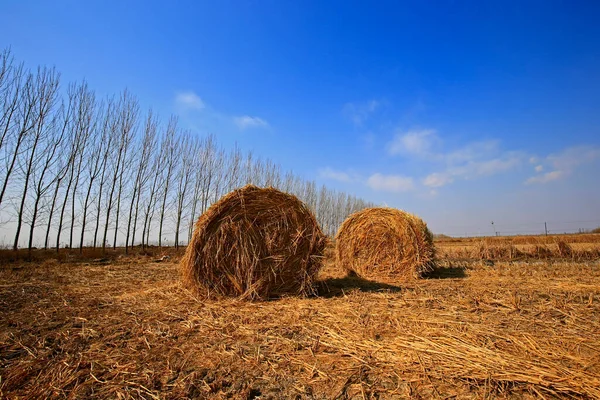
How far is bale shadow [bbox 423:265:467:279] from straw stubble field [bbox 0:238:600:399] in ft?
8.87

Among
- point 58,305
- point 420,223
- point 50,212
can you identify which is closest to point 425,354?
point 58,305

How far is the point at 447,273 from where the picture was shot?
874 centimetres

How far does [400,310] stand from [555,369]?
206 centimetres

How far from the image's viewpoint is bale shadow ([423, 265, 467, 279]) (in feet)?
26.7

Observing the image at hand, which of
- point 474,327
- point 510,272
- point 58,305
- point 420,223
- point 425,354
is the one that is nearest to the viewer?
point 425,354

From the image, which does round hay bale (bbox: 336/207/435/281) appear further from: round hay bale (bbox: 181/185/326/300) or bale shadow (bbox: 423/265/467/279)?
round hay bale (bbox: 181/185/326/300)

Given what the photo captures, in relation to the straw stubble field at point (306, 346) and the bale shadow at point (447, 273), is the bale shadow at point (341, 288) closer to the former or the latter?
the straw stubble field at point (306, 346)

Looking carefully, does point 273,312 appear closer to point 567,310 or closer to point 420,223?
point 567,310

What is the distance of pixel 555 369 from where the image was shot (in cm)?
239

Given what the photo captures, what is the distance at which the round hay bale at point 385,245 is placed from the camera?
26.8 ft

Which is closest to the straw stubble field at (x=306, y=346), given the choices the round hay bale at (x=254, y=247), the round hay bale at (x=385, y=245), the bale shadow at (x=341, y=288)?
the round hay bale at (x=254, y=247)

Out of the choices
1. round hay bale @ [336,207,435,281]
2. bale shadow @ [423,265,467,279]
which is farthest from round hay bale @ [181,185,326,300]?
bale shadow @ [423,265,467,279]

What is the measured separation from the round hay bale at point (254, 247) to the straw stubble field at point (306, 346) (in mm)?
400

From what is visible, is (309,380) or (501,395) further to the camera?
(309,380)
